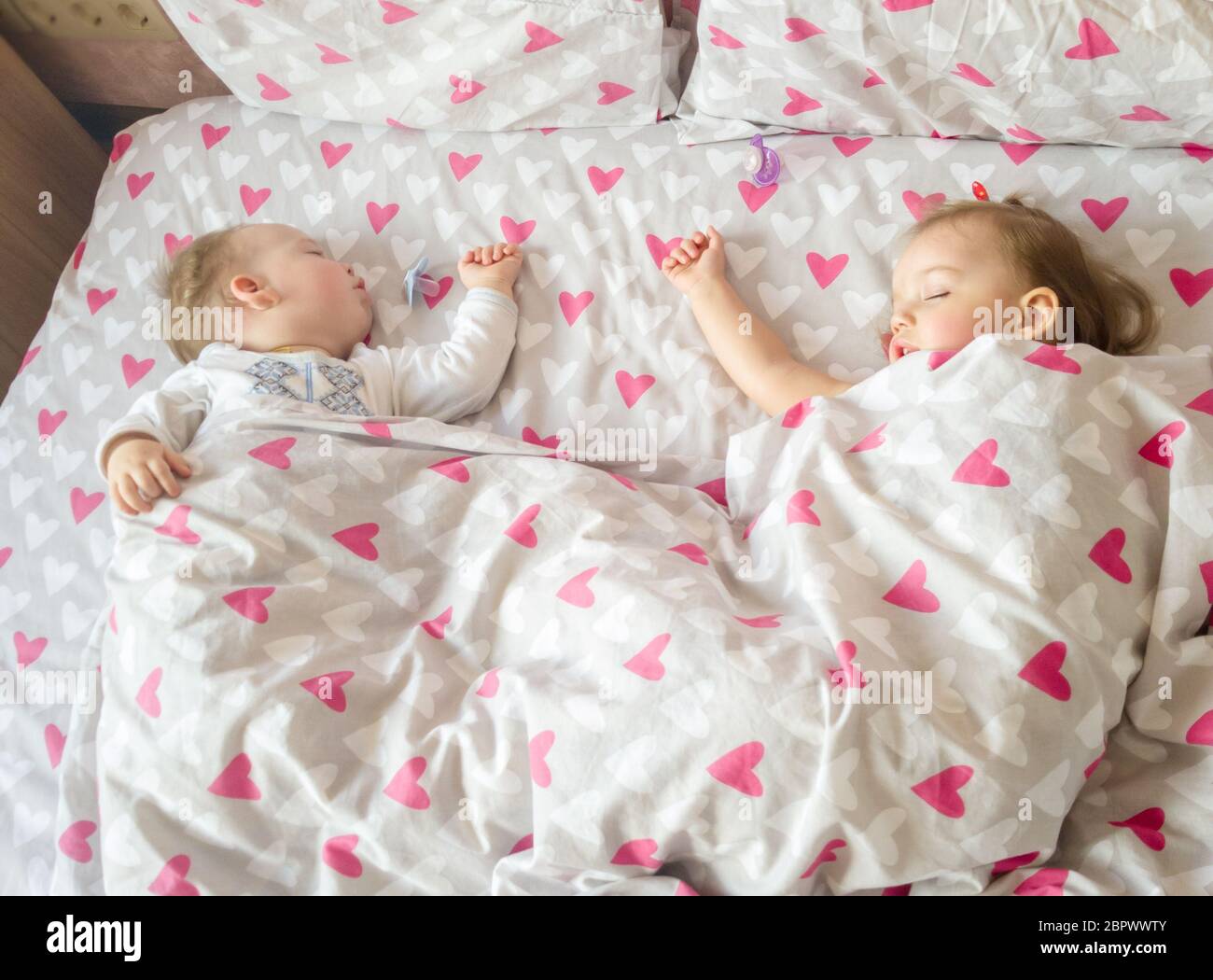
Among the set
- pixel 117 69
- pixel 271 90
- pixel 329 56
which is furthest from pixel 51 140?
pixel 329 56

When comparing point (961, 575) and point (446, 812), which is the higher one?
point (961, 575)

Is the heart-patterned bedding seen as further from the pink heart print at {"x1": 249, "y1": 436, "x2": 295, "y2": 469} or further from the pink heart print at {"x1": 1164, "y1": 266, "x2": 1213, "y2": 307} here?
the pink heart print at {"x1": 1164, "y1": 266, "x2": 1213, "y2": 307}

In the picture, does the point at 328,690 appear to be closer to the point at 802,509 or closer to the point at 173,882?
the point at 173,882

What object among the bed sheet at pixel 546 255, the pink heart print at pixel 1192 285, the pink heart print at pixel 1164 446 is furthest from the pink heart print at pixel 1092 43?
the pink heart print at pixel 1164 446

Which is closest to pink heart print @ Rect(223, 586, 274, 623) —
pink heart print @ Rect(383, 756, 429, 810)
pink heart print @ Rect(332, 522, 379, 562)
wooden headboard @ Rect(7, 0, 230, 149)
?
pink heart print @ Rect(332, 522, 379, 562)

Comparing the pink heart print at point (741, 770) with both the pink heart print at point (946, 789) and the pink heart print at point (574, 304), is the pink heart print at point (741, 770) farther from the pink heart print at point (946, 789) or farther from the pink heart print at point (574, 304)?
the pink heart print at point (574, 304)

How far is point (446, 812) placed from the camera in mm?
1045

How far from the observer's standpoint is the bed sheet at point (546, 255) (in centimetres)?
138

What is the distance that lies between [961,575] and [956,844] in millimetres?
258

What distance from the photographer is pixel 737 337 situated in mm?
1404

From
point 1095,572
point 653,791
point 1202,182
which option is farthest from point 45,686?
point 1202,182

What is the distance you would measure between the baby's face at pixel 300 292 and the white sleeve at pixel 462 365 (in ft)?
0.31

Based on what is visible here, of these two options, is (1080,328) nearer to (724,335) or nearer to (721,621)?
(724,335)

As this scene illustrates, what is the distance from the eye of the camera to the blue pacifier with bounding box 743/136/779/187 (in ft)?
4.98
